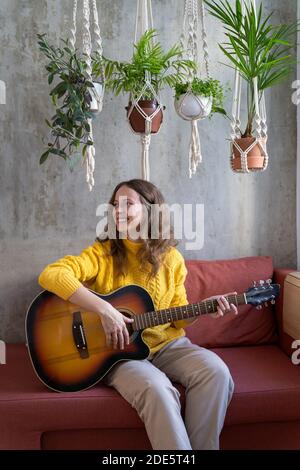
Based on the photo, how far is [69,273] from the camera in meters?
1.87

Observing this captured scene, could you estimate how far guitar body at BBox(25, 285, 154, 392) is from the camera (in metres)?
1.82

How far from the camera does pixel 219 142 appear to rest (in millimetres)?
2617

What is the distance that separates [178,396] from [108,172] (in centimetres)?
123

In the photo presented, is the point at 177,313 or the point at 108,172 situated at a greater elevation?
the point at 108,172

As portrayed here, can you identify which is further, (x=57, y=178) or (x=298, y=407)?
(x=57, y=178)

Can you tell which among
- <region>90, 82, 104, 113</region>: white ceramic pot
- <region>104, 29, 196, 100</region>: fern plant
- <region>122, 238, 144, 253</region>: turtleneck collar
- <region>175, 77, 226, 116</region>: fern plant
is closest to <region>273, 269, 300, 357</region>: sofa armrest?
<region>122, 238, 144, 253</region>: turtleneck collar

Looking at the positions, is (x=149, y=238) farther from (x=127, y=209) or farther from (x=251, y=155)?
(x=251, y=155)

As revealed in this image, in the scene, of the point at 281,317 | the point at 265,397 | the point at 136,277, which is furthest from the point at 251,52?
the point at 265,397

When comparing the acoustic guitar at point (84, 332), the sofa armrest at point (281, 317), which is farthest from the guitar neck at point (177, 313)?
the sofa armrest at point (281, 317)

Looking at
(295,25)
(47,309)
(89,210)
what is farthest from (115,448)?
(295,25)

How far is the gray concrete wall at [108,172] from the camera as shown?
2.45 metres

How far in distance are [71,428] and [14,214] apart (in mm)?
1137

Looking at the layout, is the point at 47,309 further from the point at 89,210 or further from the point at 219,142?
the point at 219,142

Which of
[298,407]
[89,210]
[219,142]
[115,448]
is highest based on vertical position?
[219,142]
